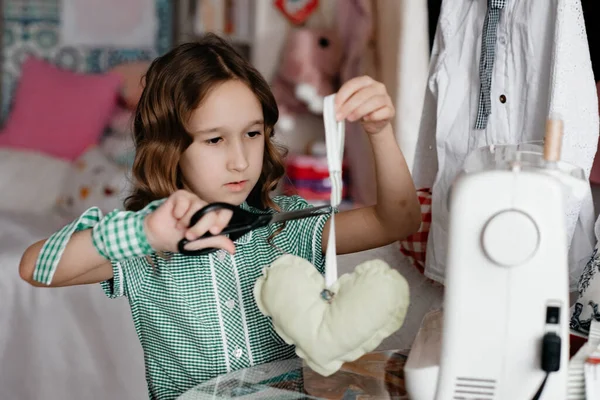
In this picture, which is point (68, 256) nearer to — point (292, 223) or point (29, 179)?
point (292, 223)

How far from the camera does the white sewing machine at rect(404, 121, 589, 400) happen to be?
0.74m

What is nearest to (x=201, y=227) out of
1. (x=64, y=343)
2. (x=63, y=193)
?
(x=64, y=343)

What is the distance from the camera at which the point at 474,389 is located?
79 cm

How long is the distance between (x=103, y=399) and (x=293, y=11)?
53.1 inches

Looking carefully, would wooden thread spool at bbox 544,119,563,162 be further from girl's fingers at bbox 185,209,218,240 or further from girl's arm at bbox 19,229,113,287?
girl's arm at bbox 19,229,113,287

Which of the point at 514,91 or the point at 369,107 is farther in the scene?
the point at 514,91

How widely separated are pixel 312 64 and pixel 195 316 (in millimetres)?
1589

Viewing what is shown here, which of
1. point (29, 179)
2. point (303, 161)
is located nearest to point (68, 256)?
point (303, 161)

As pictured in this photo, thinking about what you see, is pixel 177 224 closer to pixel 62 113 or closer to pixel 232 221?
pixel 232 221

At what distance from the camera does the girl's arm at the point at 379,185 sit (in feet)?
3.10

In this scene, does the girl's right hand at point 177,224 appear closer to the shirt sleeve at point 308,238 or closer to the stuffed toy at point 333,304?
the stuffed toy at point 333,304

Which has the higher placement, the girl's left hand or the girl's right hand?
the girl's left hand

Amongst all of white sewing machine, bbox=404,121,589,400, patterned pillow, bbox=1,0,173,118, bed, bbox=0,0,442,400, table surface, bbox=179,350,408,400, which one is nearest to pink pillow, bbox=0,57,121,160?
bed, bbox=0,0,442,400

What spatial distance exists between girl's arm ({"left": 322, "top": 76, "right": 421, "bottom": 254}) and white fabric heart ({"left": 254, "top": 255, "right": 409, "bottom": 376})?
0.18 m
